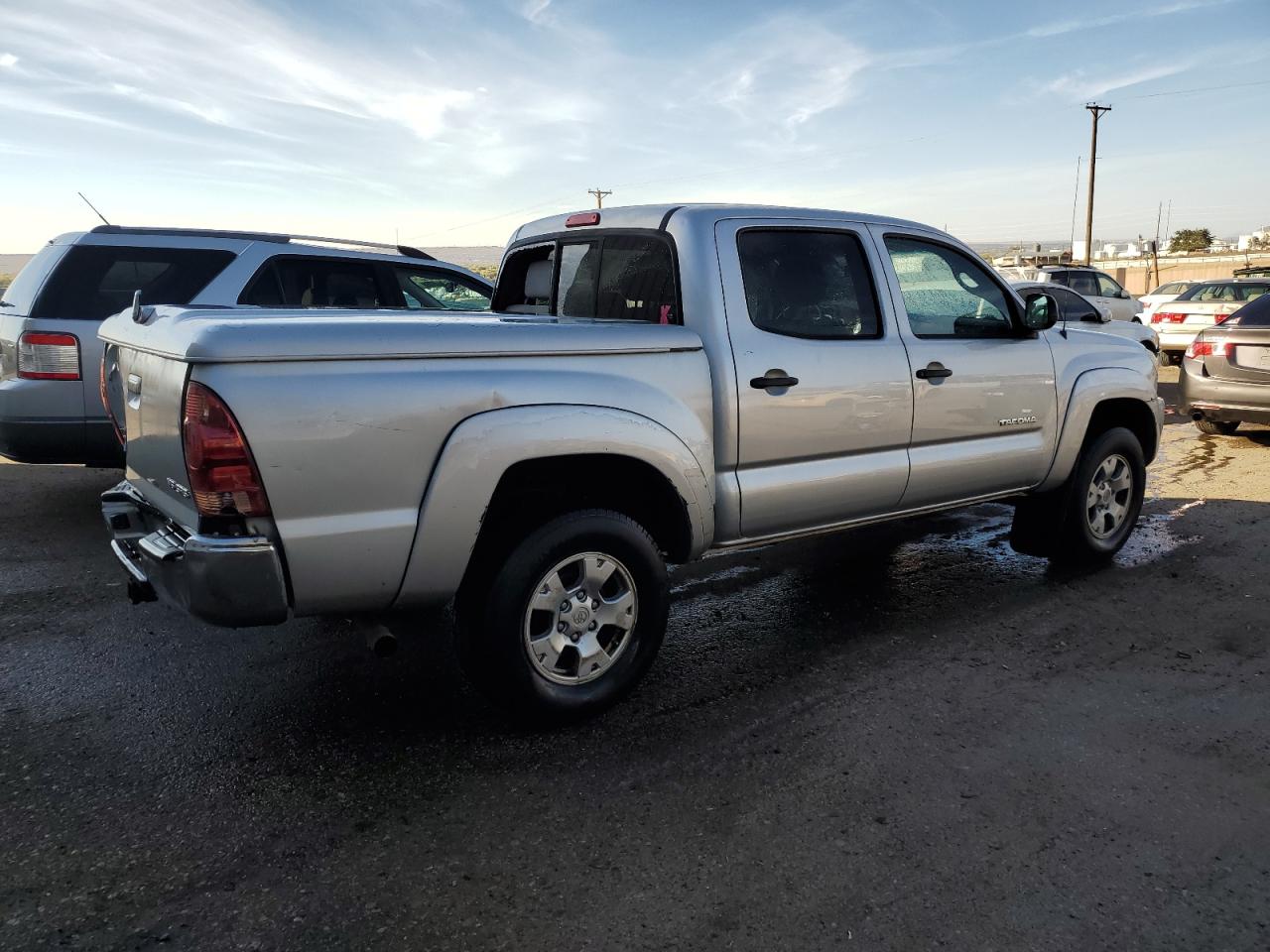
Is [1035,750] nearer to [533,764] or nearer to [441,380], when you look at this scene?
[533,764]

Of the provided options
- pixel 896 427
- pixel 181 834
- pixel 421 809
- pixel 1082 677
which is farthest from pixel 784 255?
pixel 181 834

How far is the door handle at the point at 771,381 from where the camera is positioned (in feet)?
12.3

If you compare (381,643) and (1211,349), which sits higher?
(1211,349)

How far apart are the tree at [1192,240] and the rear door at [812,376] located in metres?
100

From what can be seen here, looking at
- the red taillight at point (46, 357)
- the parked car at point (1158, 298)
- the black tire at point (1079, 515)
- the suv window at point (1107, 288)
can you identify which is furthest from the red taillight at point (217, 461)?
the parked car at point (1158, 298)

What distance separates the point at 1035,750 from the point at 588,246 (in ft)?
9.36

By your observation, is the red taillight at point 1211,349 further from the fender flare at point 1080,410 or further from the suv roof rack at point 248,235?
the suv roof rack at point 248,235

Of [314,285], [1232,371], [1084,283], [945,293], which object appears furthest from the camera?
[1084,283]

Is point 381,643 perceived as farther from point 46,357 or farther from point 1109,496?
point 1109,496

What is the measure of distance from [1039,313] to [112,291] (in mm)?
5548

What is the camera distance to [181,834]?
2760 mm

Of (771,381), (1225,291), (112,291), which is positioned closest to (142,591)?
(771,381)

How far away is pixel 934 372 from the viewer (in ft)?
14.4

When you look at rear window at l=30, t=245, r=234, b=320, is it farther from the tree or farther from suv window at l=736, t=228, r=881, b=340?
the tree
